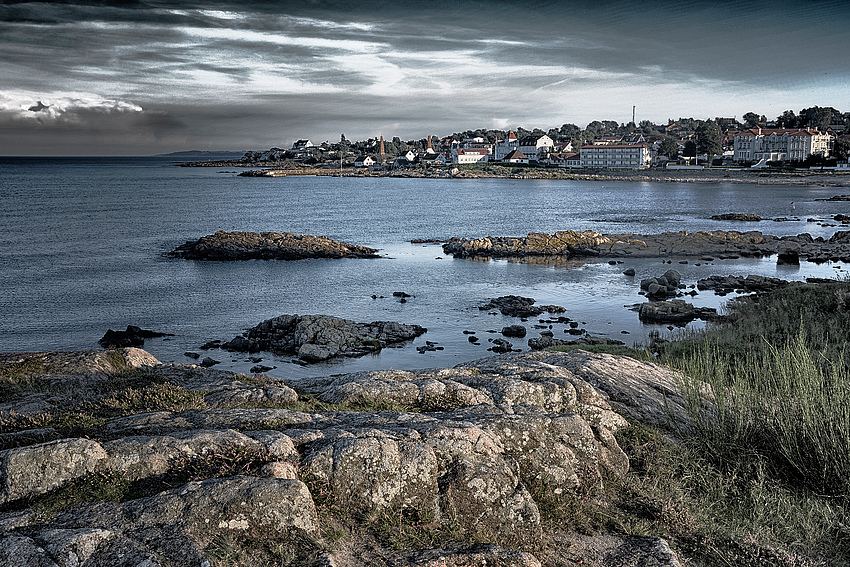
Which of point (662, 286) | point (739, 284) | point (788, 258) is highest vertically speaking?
point (788, 258)

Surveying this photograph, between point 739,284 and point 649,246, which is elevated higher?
point 649,246

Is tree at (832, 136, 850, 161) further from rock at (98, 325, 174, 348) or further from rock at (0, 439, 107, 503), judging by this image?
rock at (0, 439, 107, 503)

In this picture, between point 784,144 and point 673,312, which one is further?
point 784,144

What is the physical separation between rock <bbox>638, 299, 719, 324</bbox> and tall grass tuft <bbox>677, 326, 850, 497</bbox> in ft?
76.3

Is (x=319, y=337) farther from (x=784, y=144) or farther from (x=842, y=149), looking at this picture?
(x=784, y=144)

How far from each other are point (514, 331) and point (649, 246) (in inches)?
1245

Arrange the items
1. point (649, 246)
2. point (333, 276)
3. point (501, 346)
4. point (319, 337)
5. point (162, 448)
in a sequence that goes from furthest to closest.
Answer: point (649, 246) → point (333, 276) → point (319, 337) → point (501, 346) → point (162, 448)

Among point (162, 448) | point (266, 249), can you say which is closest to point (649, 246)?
point (266, 249)

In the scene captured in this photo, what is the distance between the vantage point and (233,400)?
373 inches

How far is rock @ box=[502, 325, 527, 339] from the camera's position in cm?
2944

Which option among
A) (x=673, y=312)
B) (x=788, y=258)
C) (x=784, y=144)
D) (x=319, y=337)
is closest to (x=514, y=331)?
(x=673, y=312)

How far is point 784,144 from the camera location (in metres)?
185

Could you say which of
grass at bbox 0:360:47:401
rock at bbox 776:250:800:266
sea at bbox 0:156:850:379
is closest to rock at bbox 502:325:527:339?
sea at bbox 0:156:850:379

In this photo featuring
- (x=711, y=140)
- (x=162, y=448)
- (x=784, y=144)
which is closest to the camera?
(x=162, y=448)
